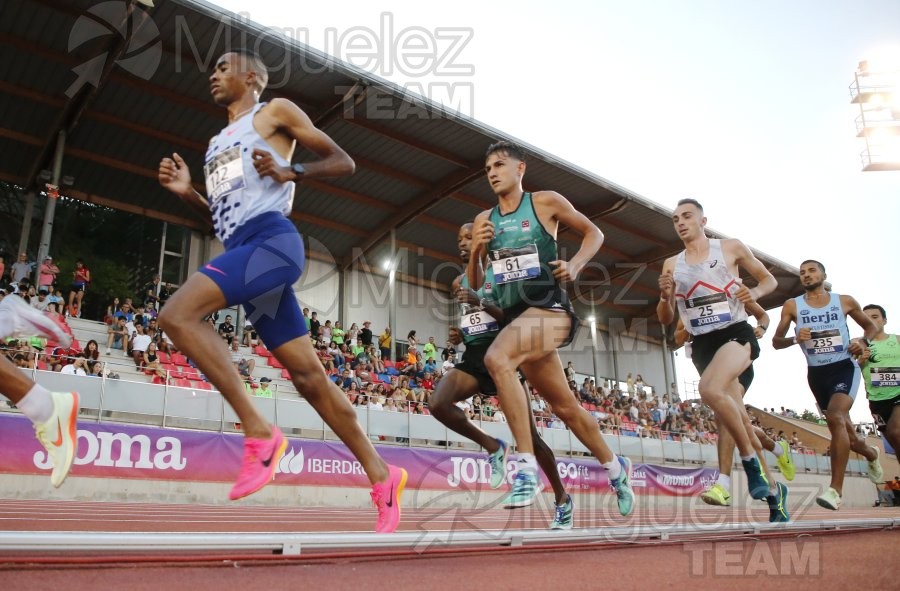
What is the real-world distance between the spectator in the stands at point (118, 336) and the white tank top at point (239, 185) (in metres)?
12.4

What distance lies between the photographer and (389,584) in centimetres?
243

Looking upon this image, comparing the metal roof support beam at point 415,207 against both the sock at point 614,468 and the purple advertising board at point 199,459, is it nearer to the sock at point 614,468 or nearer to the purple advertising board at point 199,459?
the purple advertising board at point 199,459

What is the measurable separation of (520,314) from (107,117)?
1689cm

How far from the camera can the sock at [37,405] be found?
10.6 ft

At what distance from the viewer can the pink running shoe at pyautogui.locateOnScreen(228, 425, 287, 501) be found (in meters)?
3.30

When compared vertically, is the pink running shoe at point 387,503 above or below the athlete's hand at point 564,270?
below

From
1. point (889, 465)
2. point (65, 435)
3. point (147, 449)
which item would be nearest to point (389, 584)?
point (65, 435)

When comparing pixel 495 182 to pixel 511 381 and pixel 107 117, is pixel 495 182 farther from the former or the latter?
pixel 107 117

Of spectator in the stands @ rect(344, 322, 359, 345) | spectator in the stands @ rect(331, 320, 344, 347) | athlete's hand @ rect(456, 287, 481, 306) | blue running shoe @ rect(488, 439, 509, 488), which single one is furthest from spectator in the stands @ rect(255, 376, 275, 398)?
athlete's hand @ rect(456, 287, 481, 306)

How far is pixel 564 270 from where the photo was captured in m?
4.65

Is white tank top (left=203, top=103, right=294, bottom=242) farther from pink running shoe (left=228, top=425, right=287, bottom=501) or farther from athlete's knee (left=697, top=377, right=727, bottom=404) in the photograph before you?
athlete's knee (left=697, top=377, right=727, bottom=404)

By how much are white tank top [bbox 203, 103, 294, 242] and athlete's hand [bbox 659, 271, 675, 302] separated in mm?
Answer: 3440

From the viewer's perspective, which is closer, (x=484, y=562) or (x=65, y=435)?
(x=484, y=562)

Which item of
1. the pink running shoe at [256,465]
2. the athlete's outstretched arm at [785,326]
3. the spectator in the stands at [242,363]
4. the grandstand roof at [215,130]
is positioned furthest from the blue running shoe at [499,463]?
the grandstand roof at [215,130]
